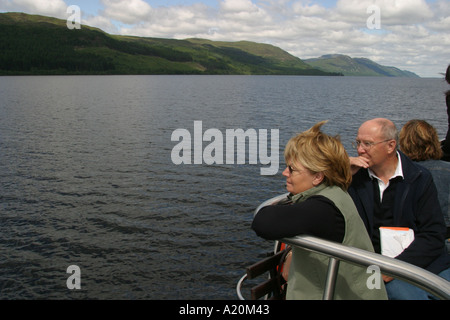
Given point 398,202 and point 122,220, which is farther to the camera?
point 122,220

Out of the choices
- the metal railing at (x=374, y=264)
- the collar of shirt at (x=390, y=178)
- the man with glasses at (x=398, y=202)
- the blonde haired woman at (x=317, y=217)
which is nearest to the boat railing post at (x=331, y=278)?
the metal railing at (x=374, y=264)

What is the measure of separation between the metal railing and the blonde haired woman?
0.17 meters

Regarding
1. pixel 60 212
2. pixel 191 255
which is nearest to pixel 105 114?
pixel 60 212

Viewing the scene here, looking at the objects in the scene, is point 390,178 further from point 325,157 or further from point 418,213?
point 325,157

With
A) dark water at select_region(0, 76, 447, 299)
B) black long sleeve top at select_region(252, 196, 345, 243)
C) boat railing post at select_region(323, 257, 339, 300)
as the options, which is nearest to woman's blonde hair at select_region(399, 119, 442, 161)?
black long sleeve top at select_region(252, 196, 345, 243)

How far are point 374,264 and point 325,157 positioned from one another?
1.08m

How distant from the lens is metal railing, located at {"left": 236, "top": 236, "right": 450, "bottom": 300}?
7.41 ft

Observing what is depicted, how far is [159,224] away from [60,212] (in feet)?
12.4

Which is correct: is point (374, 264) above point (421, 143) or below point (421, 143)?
below

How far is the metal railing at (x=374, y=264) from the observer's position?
7.41 feet

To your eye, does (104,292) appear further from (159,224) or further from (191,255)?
(159,224)

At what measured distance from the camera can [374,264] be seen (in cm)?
239

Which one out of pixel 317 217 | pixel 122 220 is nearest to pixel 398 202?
pixel 317 217

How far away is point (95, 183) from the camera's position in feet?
58.2
